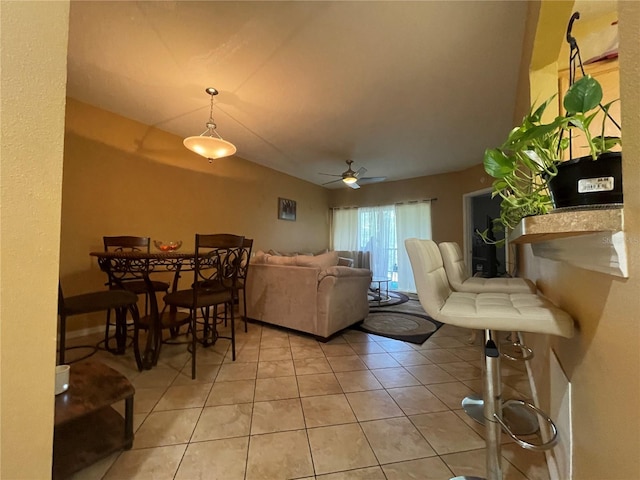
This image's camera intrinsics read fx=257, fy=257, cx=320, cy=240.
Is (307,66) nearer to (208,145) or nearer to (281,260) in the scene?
(208,145)

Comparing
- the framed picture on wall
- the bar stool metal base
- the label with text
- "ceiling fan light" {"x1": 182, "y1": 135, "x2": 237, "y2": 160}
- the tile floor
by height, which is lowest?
the tile floor

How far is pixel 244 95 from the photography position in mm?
2592

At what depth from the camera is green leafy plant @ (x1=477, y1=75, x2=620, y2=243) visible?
505 mm

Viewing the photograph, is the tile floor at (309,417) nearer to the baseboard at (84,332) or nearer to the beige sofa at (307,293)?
the beige sofa at (307,293)

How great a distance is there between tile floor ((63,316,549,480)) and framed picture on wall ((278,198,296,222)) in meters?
3.18

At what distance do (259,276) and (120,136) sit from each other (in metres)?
2.29

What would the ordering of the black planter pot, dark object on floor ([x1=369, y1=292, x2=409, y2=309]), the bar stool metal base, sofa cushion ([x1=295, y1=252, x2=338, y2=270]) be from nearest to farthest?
the black planter pot
the bar stool metal base
sofa cushion ([x1=295, y1=252, x2=338, y2=270])
dark object on floor ([x1=369, y1=292, x2=409, y2=309])

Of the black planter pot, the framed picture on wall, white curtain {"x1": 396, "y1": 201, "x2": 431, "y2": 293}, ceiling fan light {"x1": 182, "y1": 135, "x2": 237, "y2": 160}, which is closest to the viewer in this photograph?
the black planter pot

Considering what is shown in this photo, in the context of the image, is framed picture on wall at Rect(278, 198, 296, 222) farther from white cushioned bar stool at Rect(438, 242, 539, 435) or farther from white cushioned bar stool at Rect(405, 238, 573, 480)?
white cushioned bar stool at Rect(405, 238, 573, 480)

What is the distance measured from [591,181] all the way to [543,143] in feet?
0.53

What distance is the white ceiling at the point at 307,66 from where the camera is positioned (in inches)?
65.6

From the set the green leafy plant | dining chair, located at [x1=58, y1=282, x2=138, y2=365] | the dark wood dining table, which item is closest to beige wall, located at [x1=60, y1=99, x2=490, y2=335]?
the dark wood dining table

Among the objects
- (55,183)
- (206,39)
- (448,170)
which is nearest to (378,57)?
(206,39)

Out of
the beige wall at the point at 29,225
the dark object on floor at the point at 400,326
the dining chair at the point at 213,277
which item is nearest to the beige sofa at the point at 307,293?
the dark object on floor at the point at 400,326
